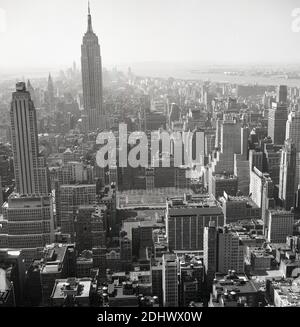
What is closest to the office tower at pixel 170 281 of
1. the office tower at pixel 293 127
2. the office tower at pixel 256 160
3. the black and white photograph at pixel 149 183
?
the black and white photograph at pixel 149 183

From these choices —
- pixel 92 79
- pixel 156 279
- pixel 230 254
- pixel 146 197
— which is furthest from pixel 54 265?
pixel 92 79

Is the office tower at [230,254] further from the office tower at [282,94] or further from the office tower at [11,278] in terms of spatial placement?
the office tower at [282,94]

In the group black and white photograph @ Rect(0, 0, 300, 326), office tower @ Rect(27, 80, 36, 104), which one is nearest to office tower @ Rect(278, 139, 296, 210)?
black and white photograph @ Rect(0, 0, 300, 326)

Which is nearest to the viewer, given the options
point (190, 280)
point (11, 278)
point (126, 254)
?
point (11, 278)

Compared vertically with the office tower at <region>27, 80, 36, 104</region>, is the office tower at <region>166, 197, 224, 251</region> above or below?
below

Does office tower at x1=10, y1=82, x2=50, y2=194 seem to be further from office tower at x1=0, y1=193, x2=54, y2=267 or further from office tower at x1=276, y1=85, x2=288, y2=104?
office tower at x1=276, y1=85, x2=288, y2=104

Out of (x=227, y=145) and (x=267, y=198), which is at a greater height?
(x=227, y=145)

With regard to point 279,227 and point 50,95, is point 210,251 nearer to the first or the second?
point 279,227
